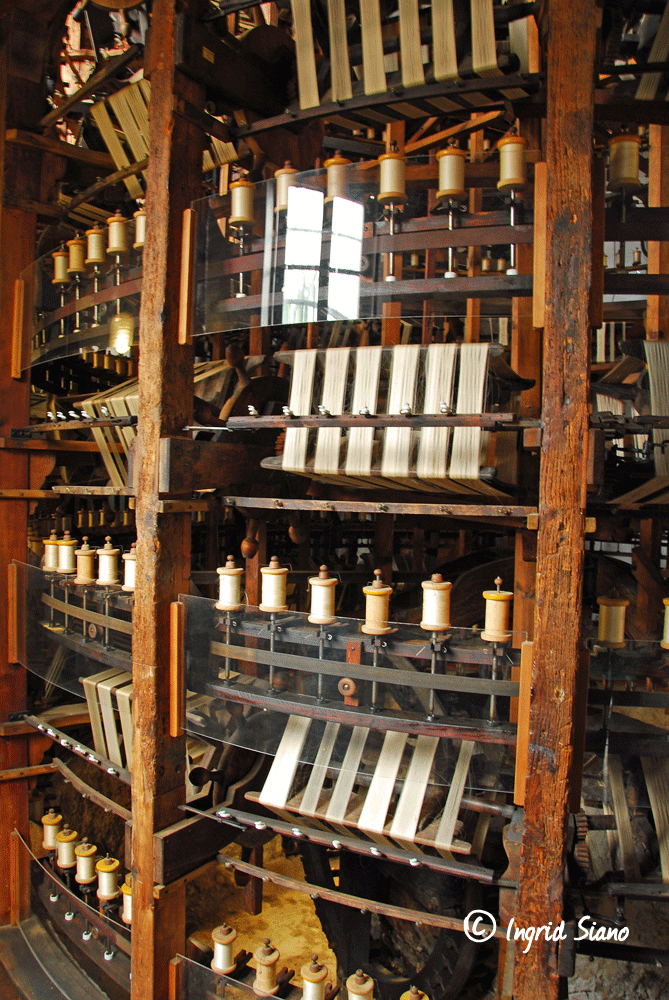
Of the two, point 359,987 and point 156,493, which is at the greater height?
point 156,493

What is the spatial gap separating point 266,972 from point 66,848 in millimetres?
1622

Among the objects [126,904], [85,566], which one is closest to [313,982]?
[126,904]

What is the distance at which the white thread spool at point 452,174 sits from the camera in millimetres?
2178

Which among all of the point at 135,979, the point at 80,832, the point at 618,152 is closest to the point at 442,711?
the point at 135,979

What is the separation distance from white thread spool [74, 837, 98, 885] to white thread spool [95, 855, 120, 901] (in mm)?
106

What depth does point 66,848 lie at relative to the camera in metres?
3.60


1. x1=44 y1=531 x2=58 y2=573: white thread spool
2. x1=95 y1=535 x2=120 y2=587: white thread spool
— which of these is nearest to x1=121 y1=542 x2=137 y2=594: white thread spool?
x1=95 y1=535 x2=120 y2=587: white thread spool

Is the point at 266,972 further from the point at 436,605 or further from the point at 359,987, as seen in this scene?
the point at 436,605

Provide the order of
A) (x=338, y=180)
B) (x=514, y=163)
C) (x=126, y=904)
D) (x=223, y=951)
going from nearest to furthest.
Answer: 1. (x=514, y=163)
2. (x=338, y=180)
3. (x=223, y=951)
4. (x=126, y=904)

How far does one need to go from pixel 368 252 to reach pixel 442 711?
5.33ft

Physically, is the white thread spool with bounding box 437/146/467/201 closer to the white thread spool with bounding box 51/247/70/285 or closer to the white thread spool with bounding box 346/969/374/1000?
the white thread spool with bounding box 51/247/70/285

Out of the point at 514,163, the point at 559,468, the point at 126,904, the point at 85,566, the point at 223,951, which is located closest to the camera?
the point at 559,468

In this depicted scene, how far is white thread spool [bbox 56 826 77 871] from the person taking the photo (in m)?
3.58

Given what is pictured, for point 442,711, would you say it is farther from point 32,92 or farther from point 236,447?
point 32,92
